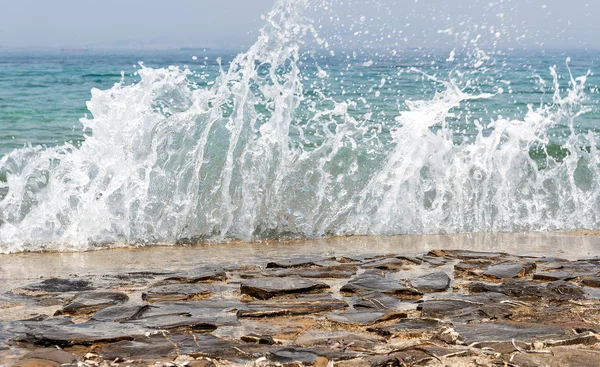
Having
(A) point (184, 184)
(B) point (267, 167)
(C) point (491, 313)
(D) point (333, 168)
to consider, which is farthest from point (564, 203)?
(C) point (491, 313)

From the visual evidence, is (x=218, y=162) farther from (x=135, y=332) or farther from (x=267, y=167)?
(x=135, y=332)

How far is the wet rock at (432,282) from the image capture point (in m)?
4.30

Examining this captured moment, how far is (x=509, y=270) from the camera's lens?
15.7 ft

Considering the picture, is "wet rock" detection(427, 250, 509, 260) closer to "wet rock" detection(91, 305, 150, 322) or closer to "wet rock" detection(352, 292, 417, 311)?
"wet rock" detection(352, 292, 417, 311)

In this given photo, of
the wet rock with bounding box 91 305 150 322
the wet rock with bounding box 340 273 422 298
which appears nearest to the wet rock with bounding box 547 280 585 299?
the wet rock with bounding box 340 273 422 298

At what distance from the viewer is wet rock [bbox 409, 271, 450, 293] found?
430 centimetres

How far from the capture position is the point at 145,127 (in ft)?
24.3

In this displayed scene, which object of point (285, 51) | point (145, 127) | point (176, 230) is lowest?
point (176, 230)

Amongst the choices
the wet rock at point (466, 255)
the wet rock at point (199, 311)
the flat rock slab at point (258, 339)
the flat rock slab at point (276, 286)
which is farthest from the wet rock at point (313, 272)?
the flat rock slab at point (258, 339)

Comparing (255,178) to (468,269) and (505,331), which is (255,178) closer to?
(468,269)

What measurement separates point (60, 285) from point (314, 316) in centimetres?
152

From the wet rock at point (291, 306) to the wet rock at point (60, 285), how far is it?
105 cm

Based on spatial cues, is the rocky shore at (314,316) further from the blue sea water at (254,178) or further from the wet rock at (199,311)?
the blue sea water at (254,178)

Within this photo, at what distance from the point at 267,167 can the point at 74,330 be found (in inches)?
174
